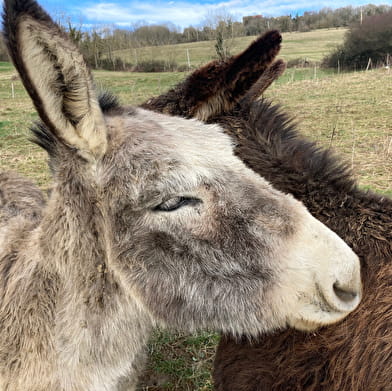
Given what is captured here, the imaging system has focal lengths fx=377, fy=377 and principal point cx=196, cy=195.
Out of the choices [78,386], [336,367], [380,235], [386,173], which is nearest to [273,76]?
[380,235]

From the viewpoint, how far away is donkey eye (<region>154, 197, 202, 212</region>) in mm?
1739

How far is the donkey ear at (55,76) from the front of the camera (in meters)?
1.41

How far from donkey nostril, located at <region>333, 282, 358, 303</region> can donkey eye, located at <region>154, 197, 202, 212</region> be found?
29.0 inches

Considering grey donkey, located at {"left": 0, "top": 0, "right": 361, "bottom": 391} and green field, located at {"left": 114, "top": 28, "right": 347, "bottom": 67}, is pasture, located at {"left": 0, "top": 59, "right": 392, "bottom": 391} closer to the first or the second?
grey donkey, located at {"left": 0, "top": 0, "right": 361, "bottom": 391}

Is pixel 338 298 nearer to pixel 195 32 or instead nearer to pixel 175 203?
pixel 175 203

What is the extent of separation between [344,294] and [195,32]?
61785mm

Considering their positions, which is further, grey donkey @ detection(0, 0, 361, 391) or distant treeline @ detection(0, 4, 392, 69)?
distant treeline @ detection(0, 4, 392, 69)

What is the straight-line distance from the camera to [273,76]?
9.89 feet

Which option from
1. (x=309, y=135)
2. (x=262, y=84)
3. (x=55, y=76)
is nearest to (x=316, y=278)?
(x=55, y=76)

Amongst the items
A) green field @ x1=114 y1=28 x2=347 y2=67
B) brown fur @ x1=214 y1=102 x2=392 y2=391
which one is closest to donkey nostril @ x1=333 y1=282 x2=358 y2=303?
brown fur @ x1=214 y1=102 x2=392 y2=391

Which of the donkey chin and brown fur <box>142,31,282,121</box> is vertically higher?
brown fur <box>142,31,282,121</box>

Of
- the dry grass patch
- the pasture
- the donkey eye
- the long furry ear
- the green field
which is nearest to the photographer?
the donkey eye

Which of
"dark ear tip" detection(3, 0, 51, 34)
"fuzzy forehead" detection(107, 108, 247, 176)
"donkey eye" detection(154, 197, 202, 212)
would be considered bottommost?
"donkey eye" detection(154, 197, 202, 212)

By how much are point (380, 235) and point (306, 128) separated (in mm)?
11207
